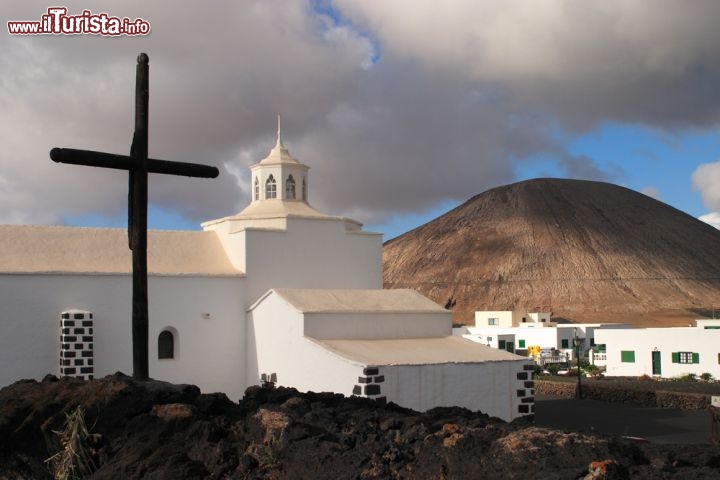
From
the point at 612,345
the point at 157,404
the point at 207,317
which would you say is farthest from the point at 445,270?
the point at 157,404

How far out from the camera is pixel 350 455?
20.6 ft

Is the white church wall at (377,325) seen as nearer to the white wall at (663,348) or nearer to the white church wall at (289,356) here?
the white church wall at (289,356)

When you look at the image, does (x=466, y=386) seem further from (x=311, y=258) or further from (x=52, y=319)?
(x=52, y=319)

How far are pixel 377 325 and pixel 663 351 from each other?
25674mm

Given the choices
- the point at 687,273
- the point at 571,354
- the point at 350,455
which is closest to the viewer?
the point at 350,455

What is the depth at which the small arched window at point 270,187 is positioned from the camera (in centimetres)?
2766

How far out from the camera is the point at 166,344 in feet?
74.5

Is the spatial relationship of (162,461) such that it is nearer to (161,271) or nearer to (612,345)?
(161,271)

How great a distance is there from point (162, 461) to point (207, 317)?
54.9ft

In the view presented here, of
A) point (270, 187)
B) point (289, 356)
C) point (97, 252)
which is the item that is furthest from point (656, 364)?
point (97, 252)

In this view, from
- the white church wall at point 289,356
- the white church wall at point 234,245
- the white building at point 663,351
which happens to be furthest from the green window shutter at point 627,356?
the white church wall at point 289,356

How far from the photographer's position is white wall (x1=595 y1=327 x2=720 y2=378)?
1569 inches

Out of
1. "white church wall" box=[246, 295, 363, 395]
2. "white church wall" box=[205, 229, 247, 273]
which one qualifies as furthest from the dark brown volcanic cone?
"white church wall" box=[246, 295, 363, 395]

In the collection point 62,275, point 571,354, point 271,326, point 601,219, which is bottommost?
point 571,354
